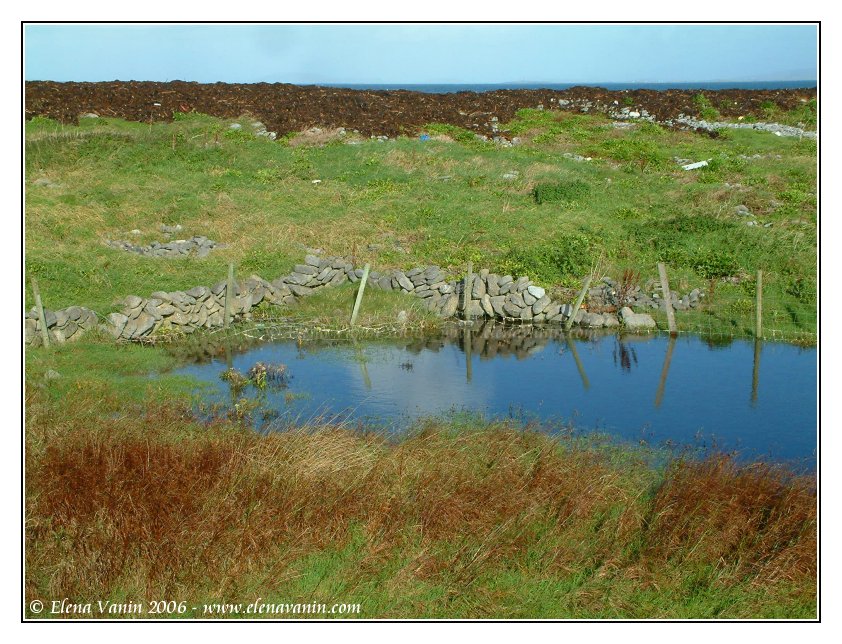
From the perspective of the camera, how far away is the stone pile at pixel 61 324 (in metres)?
16.9

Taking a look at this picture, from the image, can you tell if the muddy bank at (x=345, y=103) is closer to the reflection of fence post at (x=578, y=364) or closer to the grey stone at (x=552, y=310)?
the grey stone at (x=552, y=310)

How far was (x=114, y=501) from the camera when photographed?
9.70 m

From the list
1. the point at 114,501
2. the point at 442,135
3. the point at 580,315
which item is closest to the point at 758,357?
the point at 580,315

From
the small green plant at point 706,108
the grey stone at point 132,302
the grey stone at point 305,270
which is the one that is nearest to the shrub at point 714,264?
the grey stone at point 305,270

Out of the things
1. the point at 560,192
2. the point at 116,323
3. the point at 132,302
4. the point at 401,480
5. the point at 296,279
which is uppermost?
the point at 560,192

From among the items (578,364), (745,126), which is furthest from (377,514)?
(745,126)

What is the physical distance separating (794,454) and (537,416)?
4104 millimetres

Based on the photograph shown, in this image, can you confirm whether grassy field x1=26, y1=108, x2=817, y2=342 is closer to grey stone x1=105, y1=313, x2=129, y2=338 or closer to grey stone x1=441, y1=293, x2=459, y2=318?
grey stone x1=105, y1=313, x2=129, y2=338

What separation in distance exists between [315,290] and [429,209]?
632cm

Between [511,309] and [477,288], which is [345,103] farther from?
[511,309]

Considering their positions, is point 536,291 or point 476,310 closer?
point 536,291

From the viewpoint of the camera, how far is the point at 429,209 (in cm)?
2614

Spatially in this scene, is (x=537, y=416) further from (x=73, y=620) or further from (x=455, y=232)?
(x=455, y=232)

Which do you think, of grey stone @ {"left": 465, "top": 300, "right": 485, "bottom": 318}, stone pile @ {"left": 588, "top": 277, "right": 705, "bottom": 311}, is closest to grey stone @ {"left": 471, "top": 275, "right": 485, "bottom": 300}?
grey stone @ {"left": 465, "top": 300, "right": 485, "bottom": 318}
